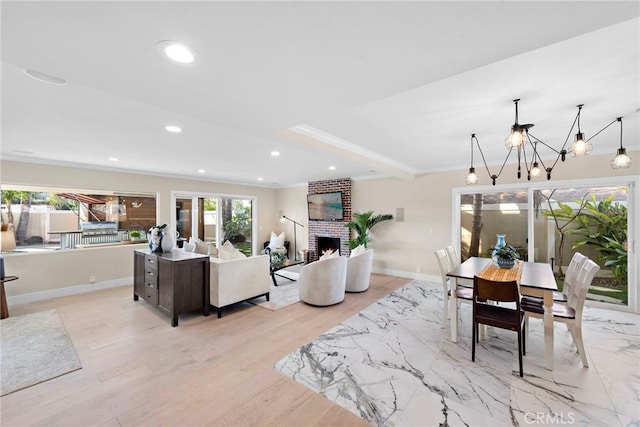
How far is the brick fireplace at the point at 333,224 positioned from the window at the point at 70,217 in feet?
12.8

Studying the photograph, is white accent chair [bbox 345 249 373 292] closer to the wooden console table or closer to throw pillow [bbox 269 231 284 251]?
the wooden console table

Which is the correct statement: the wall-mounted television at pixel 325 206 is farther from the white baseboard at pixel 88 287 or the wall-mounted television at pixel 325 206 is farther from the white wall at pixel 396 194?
the white baseboard at pixel 88 287

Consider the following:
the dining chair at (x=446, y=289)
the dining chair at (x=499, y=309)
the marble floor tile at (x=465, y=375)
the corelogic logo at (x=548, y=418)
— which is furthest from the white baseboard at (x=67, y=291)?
the corelogic logo at (x=548, y=418)

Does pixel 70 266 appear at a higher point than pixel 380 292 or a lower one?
higher

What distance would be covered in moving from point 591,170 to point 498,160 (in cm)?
124

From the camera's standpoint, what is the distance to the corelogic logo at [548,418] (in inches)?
71.2

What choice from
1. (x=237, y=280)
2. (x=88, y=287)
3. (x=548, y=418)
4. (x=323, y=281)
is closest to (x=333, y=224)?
(x=323, y=281)

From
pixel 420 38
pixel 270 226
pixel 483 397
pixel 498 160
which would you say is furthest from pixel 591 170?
pixel 270 226

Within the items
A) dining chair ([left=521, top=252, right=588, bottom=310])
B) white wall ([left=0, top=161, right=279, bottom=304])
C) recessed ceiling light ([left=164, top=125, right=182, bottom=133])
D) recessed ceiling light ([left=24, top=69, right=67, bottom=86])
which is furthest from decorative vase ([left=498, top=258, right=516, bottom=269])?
white wall ([left=0, top=161, right=279, bottom=304])

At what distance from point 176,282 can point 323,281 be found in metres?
2.00

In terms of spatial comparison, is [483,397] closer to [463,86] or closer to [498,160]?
[463,86]

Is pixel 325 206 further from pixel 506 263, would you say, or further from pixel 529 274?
pixel 529 274

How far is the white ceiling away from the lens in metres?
1.09

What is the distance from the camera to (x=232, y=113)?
2.12 m
